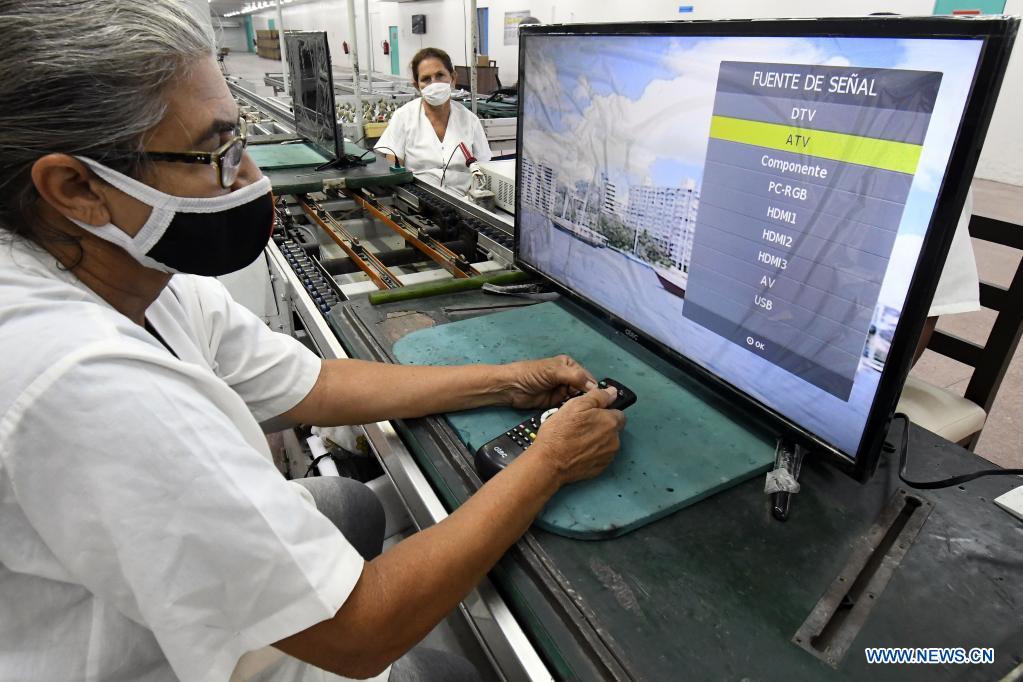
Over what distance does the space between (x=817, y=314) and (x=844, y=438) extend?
156mm

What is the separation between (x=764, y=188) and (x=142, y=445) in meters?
0.73

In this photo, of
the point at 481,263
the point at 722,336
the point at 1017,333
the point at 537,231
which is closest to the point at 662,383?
the point at 722,336

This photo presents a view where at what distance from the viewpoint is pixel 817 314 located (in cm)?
71

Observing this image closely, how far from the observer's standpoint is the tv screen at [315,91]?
2234 millimetres

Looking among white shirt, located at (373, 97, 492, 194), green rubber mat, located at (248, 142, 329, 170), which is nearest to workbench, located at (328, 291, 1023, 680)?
green rubber mat, located at (248, 142, 329, 170)

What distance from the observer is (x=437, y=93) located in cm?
322

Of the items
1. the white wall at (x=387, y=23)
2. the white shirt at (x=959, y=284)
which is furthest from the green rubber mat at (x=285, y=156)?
the white wall at (x=387, y=23)

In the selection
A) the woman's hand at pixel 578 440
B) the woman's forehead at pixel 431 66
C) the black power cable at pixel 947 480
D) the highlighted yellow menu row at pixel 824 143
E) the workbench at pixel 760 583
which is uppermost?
the woman's forehead at pixel 431 66

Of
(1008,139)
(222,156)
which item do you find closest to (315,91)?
(222,156)

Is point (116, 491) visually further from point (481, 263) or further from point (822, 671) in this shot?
point (481, 263)

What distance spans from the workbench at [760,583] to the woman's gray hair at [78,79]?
55cm

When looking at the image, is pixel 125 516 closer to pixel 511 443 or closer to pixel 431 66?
pixel 511 443

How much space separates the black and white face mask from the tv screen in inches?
63.2
